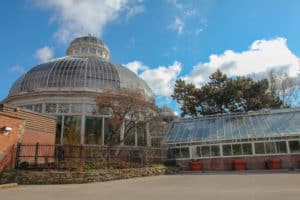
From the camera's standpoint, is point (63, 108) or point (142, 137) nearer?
point (63, 108)

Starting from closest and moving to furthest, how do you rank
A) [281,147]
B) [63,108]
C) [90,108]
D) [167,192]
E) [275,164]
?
[167,192], [275,164], [281,147], [63,108], [90,108]

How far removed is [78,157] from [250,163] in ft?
46.4

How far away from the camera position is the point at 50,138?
58.6ft

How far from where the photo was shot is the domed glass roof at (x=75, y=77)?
2566cm

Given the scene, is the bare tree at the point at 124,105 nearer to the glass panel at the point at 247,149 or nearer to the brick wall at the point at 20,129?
the brick wall at the point at 20,129

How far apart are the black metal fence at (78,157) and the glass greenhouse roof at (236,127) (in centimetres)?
740

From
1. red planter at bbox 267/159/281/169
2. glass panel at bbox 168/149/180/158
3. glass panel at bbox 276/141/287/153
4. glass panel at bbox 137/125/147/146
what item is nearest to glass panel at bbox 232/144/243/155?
red planter at bbox 267/159/281/169

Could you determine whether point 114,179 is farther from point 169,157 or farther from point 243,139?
point 243,139

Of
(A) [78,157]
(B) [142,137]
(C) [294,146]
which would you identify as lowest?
(A) [78,157]

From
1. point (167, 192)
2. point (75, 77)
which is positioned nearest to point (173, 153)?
point (75, 77)

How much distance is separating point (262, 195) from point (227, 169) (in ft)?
46.2

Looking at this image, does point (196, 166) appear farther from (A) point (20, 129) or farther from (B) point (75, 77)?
(B) point (75, 77)

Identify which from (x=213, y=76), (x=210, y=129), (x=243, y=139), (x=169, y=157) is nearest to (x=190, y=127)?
(x=210, y=129)

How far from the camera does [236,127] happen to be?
76.2ft
